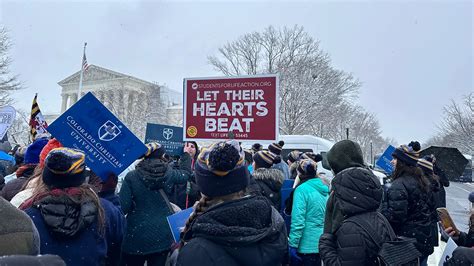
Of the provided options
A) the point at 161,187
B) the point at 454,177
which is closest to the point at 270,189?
the point at 161,187

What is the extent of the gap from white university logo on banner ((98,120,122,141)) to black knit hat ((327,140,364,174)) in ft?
6.06

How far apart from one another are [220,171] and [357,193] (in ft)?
3.92

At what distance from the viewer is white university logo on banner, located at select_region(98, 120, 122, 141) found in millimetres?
3281

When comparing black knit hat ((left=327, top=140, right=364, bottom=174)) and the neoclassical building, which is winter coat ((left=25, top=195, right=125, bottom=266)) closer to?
black knit hat ((left=327, top=140, right=364, bottom=174))

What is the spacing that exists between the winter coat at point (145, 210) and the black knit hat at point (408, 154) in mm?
2521

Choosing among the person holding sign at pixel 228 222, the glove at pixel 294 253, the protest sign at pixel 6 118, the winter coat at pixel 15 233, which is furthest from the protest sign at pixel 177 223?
the protest sign at pixel 6 118

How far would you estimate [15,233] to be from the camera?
1.08 metres

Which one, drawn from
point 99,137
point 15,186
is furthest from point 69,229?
point 15,186

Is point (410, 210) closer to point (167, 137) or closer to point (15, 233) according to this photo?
point (15, 233)

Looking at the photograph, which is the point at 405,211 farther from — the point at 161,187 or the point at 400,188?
the point at 161,187

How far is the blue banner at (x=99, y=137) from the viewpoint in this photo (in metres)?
3.24

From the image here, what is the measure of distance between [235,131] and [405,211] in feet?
6.82

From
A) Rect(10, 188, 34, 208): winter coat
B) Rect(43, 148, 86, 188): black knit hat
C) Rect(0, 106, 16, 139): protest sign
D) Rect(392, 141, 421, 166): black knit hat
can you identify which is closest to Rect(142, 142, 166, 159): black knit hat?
Rect(10, 188, 34, 208): winter coat

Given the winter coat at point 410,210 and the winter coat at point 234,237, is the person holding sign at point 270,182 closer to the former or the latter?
the winter coat at point 410,210
